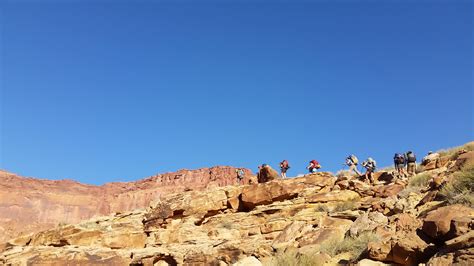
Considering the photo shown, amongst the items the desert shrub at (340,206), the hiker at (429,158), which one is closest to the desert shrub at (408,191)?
the desert shrub at (340,206)

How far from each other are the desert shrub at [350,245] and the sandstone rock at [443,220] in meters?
1.56

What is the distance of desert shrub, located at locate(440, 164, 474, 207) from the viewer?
29.3ft

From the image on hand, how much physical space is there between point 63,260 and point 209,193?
763 cm

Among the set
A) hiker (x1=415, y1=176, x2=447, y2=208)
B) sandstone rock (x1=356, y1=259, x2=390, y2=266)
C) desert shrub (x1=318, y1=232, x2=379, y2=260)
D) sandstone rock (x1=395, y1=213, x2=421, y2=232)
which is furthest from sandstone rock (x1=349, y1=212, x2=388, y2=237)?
sandstone rock (x1=356, y1=259, x2=390, y2=266)

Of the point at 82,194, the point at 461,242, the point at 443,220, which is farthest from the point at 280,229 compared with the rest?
the point at 82,194

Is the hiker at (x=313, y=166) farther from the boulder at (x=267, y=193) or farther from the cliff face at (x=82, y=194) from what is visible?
the cliff face at (x=82, y=194)

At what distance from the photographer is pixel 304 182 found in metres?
20.3

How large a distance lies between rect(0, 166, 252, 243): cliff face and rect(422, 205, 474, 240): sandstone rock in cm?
8929

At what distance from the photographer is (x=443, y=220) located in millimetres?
7469

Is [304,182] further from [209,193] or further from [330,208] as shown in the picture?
[209,193]

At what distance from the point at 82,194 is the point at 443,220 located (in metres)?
110

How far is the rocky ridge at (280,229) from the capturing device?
24.9 ft

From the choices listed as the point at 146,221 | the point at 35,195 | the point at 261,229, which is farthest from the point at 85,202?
the point at 261,229

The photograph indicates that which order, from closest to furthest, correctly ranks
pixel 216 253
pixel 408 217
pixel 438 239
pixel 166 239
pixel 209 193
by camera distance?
pixel 438 239, pixel 408 217, pixel 216 253, pixel 166 239, pixel 209 193
